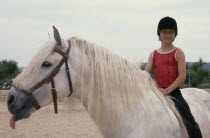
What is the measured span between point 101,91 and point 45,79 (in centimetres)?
53

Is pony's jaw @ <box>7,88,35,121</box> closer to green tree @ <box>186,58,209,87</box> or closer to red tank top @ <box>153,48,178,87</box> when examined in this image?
red tank top @ <box>153,48,178,87</box>

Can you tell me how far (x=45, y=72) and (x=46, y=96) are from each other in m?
0.22

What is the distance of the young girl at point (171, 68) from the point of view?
3.35 meters

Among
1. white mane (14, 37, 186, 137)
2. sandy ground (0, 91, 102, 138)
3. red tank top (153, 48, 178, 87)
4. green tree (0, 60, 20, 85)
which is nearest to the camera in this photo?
white mane (14, 37, 186, 137)

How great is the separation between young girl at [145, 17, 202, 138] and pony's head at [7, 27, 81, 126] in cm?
109

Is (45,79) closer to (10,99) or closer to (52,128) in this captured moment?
(10,99)

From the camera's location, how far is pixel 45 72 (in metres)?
2.80

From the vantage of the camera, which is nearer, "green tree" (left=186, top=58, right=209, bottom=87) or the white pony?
the white pony

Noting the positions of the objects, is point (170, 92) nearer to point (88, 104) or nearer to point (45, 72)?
point (88, 104)

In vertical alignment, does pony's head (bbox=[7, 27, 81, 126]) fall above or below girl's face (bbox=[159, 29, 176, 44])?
below

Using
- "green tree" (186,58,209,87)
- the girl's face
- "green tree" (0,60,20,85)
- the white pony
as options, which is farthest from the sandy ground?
"green tree" (0,60,20,85)

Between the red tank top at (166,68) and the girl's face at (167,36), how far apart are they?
0.44 ft

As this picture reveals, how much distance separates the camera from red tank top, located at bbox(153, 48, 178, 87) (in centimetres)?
345

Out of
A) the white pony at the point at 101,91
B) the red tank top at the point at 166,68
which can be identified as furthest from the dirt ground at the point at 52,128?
the white pony at the point at 101,91
